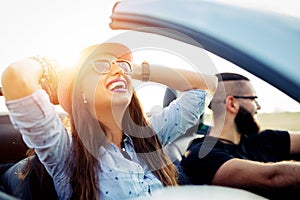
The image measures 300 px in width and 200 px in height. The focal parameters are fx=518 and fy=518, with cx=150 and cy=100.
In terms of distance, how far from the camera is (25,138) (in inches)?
58.5

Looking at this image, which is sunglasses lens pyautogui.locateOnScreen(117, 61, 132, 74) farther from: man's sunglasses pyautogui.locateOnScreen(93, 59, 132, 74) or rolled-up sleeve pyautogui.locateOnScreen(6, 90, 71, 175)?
rolled-up sleeve pyautogui.locateOnScreen(6, 90, 71, 175)

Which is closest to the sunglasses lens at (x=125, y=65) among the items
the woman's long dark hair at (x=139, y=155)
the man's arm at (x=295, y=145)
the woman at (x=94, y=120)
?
the woman at (x=94, y=120)

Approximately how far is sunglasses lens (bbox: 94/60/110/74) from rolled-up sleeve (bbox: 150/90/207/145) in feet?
1.16

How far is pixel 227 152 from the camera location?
1789 millimetres

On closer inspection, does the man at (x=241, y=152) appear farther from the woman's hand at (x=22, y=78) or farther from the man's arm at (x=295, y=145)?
the woman's hand at (x=22, y=78)

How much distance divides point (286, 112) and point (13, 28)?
Answer: 0.78 metres

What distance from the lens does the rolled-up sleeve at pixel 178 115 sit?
184 centimetres

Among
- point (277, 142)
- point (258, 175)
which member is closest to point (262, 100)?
point (258, 175)

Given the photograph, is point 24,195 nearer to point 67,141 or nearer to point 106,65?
point 67,141

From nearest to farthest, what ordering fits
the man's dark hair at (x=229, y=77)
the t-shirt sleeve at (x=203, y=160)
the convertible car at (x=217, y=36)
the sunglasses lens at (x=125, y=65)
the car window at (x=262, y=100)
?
the convertible car at (x=217, y=36) → the car window at (x=262, y=100) → the man's dark hair at (x=229, y=77) → the sunglasses lens at (x=125, y=65) → the t-shirt sleeve at (x=203, y=160)

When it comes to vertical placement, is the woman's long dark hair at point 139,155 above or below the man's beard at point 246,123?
below

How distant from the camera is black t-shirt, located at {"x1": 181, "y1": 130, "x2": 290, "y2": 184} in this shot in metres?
1.77

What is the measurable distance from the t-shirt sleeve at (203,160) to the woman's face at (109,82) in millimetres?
369

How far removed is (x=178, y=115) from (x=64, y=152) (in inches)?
18.9
